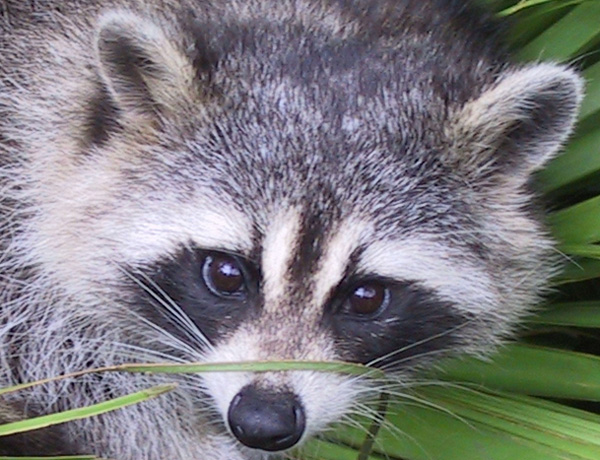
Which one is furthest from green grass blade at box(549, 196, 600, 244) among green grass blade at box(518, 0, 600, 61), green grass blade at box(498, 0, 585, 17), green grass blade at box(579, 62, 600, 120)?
green grass blade at box(498, 0, 585, 17)

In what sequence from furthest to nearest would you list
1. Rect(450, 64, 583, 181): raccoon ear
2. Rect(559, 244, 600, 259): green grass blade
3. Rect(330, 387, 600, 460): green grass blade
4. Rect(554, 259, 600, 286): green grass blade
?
Rect(554, 259, 600, 286): green grass blade → Rect(559, 244, 600, 259): green grass blade → Rect(330, 387, 600, 460): green grass blade → Rect(450, 64, 583, 181): raccoon ear

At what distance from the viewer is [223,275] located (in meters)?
2.93

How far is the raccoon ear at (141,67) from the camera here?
293cm

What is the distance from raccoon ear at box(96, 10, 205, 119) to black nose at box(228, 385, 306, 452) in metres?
0.88

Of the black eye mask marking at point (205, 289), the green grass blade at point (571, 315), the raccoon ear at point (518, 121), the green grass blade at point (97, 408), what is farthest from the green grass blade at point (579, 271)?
the green grass blade at point (97, 408)

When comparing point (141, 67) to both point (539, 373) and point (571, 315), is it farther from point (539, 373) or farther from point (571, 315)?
point (571, 315)

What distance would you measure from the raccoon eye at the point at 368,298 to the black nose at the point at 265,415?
339mm

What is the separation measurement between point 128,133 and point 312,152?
589 millimetres

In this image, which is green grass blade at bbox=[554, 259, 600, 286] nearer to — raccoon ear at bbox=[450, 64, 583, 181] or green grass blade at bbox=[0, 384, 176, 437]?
raccoon ear at bbox=[450, 64, 583, 181]

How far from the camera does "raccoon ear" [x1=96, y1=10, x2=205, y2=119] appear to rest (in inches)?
115

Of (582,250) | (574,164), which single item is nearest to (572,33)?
(574,164)

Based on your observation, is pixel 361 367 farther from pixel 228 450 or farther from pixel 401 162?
pixel 228 450

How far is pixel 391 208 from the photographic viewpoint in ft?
9.73

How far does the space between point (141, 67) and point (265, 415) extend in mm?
1059
